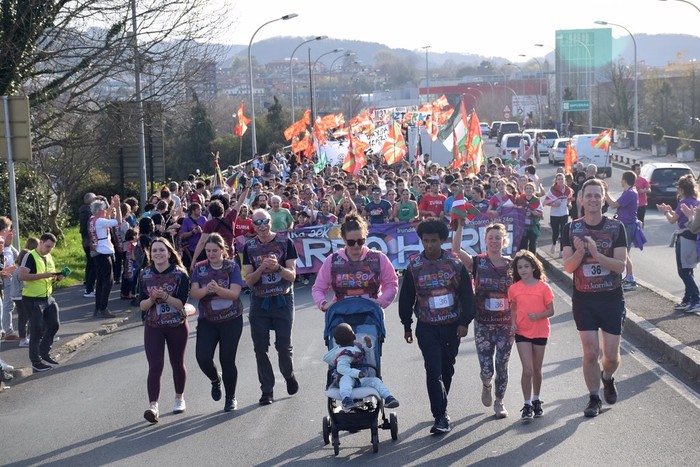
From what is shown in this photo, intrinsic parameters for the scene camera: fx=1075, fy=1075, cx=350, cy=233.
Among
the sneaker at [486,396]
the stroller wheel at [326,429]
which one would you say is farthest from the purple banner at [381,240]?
the stroller wheel at [326,429]

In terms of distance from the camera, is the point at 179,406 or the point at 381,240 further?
the point at 381,240

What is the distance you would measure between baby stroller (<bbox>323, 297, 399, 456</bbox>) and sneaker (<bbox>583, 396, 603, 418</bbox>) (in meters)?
1.60

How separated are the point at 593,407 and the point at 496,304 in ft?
3.77

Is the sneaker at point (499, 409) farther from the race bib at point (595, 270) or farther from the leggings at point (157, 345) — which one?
the leggings at point (157, 345)

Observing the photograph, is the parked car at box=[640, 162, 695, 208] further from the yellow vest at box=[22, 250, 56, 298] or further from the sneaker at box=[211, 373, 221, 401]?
the sneaker at box=[211, 373, 221, 401]

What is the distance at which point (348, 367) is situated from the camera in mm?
8000

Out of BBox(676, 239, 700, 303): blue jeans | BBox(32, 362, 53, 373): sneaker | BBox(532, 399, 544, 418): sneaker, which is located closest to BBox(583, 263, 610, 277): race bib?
BBox(532, 399, 544, 418): sneaker

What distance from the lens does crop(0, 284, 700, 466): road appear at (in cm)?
791

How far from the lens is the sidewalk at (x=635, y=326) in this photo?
11.2 m

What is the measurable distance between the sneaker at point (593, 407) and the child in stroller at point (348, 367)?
1803 millimetres

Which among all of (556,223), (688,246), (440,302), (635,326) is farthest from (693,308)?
(556,223)

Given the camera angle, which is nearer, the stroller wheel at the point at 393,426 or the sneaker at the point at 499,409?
the stroller wheel at the point at 393,426

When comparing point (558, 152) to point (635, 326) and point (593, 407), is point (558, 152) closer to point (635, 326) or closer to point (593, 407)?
point (635, 326)

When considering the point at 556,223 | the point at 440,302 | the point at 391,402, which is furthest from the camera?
the point at 556,223
